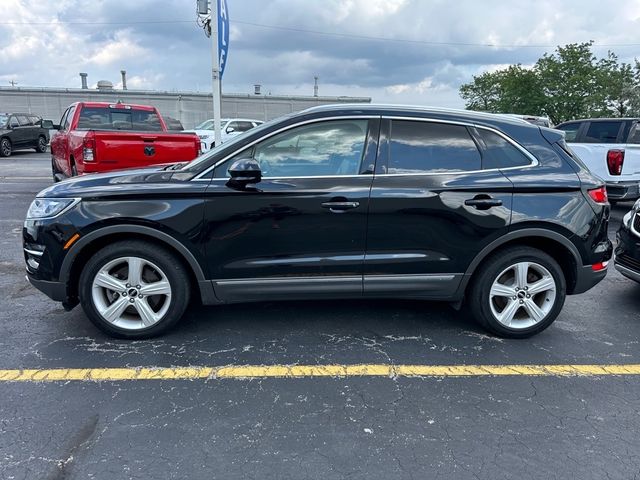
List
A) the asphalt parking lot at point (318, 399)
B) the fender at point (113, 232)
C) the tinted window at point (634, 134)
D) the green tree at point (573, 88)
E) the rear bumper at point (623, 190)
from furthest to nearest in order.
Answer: the green tree at point (573, 88)
the tinted window at point (634, 134)
the rear bumper at point (623, 190)
the fender at point (113, 232)
the asphalt parking lot at point (318, 399)

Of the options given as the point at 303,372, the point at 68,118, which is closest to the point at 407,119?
the point at 303,372

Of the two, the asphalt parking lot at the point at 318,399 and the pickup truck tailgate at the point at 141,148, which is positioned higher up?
the pickup truck tailgate at the point at 141,148

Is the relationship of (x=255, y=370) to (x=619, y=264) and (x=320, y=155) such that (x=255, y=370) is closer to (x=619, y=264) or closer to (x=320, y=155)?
(x=320, y=155)

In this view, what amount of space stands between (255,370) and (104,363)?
105 cm

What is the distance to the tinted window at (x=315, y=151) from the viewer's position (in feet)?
12.2

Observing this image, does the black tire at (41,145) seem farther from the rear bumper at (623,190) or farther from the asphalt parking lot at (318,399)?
the rear bumper at (623,190)

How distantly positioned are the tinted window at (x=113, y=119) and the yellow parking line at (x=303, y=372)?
733 cm

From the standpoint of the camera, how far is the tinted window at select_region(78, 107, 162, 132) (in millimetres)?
9578

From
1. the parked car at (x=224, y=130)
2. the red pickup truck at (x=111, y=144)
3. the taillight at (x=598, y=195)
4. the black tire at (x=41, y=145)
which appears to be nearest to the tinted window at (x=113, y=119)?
the red pickup truck at (x=111, y=144)

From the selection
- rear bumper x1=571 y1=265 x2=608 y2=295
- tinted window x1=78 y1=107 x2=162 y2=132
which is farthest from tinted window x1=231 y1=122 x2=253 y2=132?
rear bumper x1=571 y1=265 x2=608 y2=295

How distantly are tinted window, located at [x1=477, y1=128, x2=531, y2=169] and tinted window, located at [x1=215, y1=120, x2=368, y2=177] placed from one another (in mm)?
953

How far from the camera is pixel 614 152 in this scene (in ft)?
29.2

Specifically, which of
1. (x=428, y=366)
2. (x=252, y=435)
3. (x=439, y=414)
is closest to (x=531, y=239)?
(x=428, y=366)

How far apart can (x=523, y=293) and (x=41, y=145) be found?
2441cm
